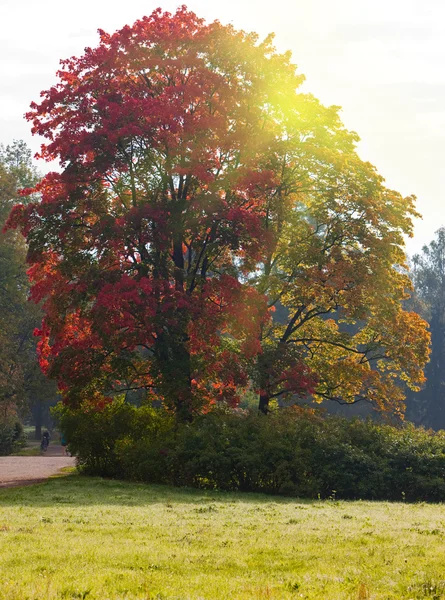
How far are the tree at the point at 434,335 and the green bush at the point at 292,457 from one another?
46.5 m

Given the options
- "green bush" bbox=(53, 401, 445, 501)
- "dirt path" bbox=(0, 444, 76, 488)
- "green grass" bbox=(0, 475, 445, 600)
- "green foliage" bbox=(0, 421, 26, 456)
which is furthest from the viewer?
"green foliage" bbox=(0, 421, 26, 456)

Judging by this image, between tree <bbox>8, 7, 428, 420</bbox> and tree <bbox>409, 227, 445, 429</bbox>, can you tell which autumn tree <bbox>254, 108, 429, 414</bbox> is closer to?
tree <bbox>8, 7, 428, 420</bbox>

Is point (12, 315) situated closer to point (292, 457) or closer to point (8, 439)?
point (8, 439)

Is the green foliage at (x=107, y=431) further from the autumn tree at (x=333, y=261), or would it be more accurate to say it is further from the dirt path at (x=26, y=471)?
the autumn tree at (x=333, y=261)

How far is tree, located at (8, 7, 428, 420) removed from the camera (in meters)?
23.0

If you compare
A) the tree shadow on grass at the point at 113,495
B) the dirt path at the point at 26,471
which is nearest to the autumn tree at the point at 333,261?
the tree shadow on grass at the point at 113,495

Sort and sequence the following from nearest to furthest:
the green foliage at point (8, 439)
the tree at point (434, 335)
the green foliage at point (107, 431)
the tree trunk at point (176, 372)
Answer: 1. the tree trunk at point (176, 372)
2. the green foliage at point (107, 431)
3. the green foliage at point (8, 439)
4. the tree at point (434, 335)

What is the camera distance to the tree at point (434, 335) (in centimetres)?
6969

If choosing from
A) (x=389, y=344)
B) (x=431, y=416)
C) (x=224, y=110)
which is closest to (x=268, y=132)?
(x=224, y=110)

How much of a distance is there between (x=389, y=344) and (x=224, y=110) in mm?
9683

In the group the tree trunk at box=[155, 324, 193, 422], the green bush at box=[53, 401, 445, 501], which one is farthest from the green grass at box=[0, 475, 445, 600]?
the tree trunk at box=[155, 324, 193, 422]

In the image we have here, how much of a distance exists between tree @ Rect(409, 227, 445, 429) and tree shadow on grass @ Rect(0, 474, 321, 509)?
165 ft

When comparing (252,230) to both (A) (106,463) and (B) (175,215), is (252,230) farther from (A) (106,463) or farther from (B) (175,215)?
(A) (106,463)

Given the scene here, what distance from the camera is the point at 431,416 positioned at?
229ft
